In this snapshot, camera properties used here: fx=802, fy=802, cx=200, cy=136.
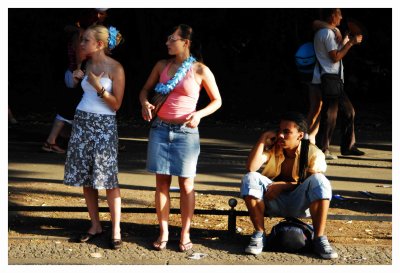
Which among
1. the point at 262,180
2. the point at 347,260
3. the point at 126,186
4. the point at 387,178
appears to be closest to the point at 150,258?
the point at 262,180

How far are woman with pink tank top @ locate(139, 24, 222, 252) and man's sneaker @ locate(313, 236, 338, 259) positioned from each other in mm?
927

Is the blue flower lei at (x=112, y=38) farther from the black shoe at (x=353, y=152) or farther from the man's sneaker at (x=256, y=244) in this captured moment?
the black shoe at (x=353, y=152)

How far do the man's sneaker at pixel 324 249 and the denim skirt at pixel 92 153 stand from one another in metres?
1.56

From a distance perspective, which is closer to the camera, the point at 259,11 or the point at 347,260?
the point at 347,260

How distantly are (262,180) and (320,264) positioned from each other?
30.1 inches

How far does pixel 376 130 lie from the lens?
13219mm

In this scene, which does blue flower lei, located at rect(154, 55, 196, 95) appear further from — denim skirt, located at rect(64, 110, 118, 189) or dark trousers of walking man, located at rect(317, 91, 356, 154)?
dark trousers of walking man, located at rect(317, 91, 356, 154)

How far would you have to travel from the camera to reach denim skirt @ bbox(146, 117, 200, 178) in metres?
5.90

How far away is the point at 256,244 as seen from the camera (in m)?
5.86

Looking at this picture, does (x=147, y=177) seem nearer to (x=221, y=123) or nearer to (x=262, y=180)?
(x=262, y=180)

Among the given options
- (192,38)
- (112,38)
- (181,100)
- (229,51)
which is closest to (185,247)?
(181,100)

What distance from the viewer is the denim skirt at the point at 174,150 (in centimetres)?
590

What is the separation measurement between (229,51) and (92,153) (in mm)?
13368

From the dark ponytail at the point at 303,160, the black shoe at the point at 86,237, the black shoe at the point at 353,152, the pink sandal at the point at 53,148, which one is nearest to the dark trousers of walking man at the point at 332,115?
the black shoe at the point at 353,152
